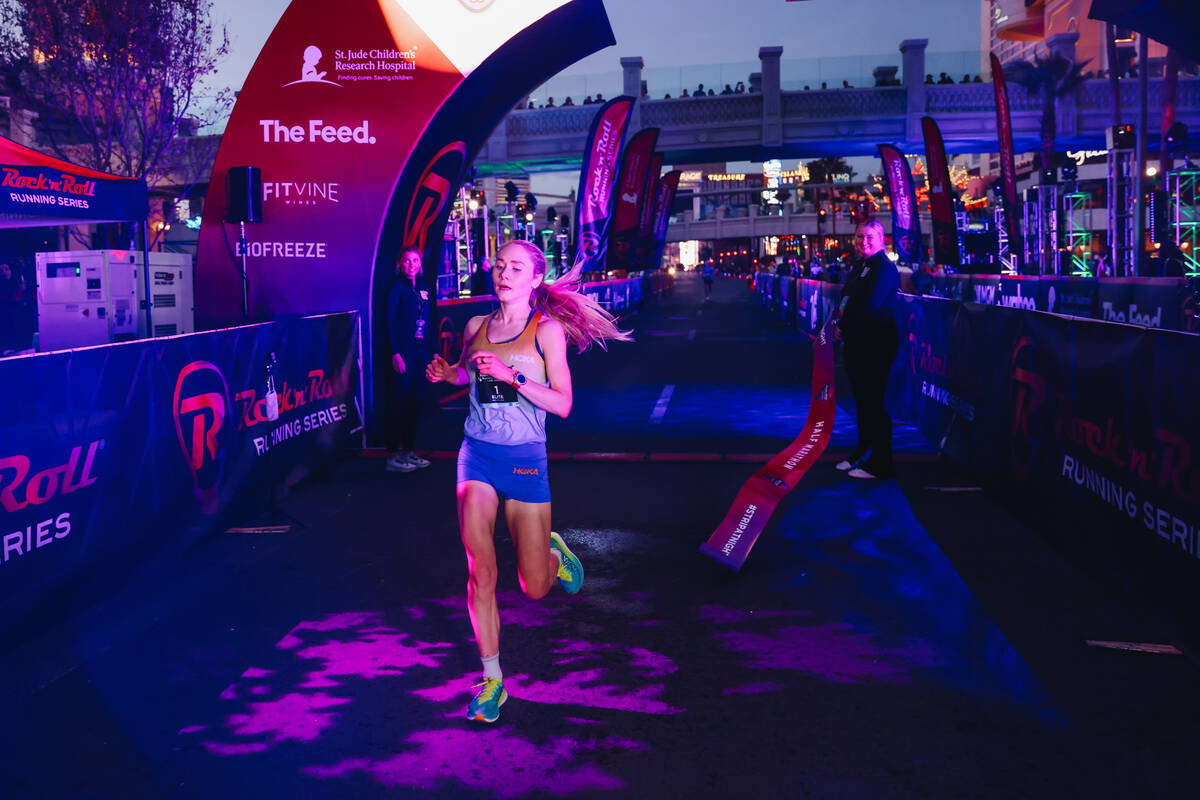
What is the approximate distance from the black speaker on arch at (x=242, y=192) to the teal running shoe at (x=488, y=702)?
8.75 metres

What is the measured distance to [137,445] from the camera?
6.44 m

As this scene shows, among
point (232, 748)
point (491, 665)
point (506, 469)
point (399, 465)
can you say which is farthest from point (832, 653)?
point (399, 465)

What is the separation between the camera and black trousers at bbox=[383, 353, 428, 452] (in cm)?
982

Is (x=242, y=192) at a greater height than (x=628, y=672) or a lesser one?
greater

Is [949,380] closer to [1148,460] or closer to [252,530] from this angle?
[1148,460]

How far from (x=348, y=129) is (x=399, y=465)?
445 centimetres

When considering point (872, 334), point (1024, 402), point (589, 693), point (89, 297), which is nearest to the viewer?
point (589, 693)

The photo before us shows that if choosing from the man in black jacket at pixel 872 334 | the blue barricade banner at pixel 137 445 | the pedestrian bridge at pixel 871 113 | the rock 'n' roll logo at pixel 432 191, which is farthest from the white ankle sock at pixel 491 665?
the pedestrian bridge at pixel 871 113

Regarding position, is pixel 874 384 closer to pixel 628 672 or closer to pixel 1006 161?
pixel 628 672

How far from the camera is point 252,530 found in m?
7.67

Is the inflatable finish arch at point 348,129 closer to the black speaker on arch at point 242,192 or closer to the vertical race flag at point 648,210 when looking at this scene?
the black speaker on arch at point 242,192

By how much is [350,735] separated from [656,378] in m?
14.1

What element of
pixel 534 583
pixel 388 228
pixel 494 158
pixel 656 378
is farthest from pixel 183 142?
pixel 534 583

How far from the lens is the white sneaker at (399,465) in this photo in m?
9.85
